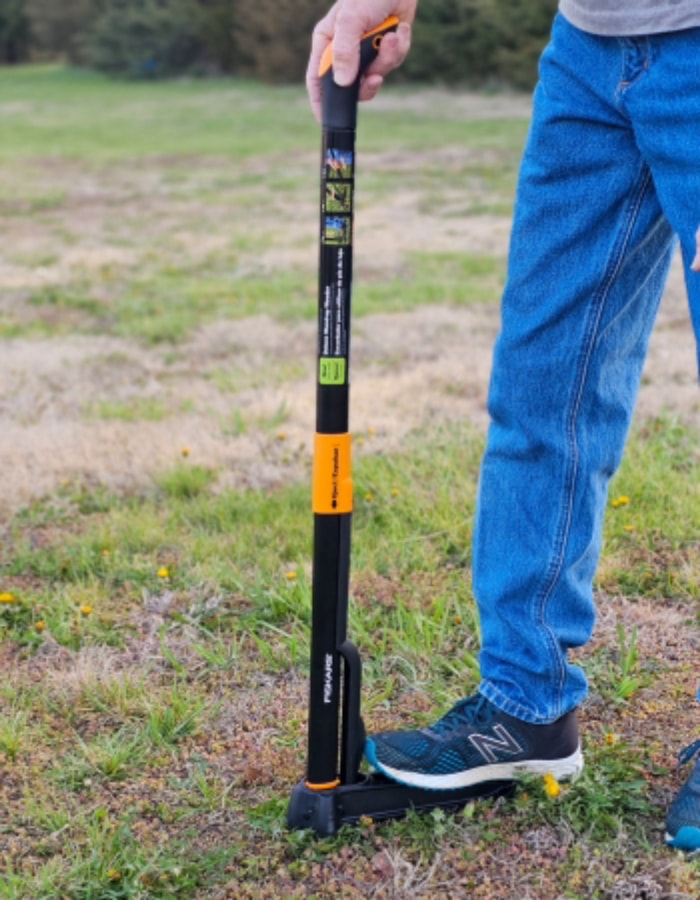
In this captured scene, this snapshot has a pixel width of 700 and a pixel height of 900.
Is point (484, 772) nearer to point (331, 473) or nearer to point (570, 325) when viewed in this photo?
point (331, 473)

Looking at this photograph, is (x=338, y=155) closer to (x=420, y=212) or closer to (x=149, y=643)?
(x=149, y=643)

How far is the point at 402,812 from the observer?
2279mm

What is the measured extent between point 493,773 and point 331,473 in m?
0.70

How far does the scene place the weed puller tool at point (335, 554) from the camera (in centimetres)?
202

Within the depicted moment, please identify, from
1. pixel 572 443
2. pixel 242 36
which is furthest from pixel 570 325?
pixel 242 36

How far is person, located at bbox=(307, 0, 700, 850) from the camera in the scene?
194 cm

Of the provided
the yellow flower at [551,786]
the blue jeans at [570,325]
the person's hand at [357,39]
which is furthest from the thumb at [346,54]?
the yellow flower at [551,786]

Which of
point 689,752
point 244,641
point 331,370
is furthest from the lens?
point 244,641

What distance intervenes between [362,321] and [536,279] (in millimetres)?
5068

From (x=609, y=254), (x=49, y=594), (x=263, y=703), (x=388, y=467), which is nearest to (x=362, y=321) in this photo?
(x=388, y=467)

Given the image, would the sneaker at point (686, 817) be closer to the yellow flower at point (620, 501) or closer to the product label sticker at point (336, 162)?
the product label sticker at point (336, 162)

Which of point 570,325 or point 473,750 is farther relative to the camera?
point 473,750

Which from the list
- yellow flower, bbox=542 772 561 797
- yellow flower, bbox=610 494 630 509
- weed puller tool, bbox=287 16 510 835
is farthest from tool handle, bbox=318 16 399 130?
yellow flower, bbox=610 494 630 509

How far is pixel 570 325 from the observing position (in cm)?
216
